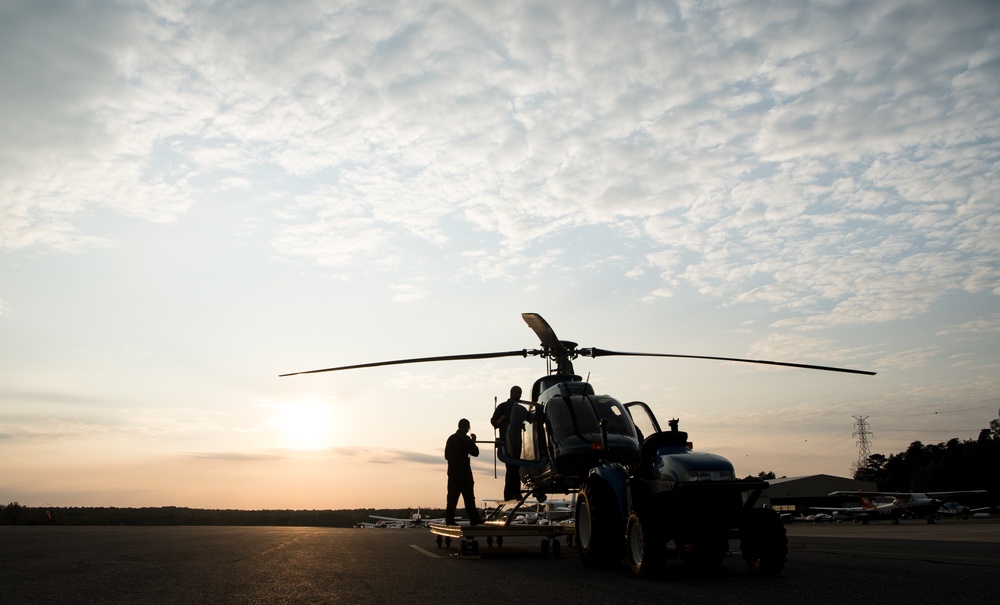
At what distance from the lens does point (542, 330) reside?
15242 mm

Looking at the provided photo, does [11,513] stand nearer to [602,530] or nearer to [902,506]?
[602,530]

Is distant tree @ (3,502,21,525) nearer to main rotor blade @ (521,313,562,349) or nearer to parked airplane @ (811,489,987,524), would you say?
main rotor blade @ (521,313,562,349)

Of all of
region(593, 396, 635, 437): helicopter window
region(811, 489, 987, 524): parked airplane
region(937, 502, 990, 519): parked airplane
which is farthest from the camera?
region(937, 502, 990, 519): parked airplane

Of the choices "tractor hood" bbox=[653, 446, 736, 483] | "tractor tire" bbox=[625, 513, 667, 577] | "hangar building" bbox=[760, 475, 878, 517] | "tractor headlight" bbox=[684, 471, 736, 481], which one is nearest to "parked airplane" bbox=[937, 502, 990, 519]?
"hangar building" bbox=[760, 475, 878, 517]

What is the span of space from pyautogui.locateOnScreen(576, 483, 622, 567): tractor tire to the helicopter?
0.01 m

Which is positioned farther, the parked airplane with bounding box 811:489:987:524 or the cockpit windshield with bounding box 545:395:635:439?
the parked airplane with bounding box 811:489:987:524

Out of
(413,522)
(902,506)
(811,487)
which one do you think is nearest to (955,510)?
(902,506)

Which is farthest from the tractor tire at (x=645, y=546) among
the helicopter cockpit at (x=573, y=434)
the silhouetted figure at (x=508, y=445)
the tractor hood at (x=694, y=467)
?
the silhouetted figure at (x=508, y=445)

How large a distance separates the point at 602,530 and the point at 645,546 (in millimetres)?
1262

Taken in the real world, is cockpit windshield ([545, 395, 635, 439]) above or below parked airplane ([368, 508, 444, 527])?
above

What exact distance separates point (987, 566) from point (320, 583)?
27.7 feet

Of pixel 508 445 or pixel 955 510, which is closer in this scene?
pixel 508 445

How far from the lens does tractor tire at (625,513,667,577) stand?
8.66 m

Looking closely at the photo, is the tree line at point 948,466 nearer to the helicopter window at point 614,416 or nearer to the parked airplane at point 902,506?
the parked airplane at point 902,506
